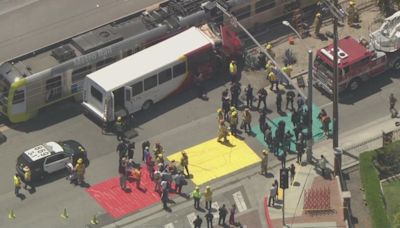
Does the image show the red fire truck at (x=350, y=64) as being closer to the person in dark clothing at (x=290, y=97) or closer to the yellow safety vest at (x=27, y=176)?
the person in dark clothing at (x=290, y=97)

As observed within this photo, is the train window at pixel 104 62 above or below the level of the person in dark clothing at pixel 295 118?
above

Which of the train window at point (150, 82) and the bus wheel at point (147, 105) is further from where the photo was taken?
the bus wheel at point (147, 105)

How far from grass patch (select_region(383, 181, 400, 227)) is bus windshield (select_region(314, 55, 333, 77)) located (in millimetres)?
→ 8680

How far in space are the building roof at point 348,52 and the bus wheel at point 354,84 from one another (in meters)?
1.30

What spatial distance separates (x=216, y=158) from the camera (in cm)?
5250

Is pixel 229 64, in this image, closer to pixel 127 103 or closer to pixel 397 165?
pixel 127 103

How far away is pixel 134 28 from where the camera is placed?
189 ft

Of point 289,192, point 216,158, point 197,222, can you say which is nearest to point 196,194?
point 197,222

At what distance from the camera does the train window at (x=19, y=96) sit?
177 feet

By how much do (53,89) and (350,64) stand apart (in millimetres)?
16300

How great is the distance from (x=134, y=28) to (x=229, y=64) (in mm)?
5873

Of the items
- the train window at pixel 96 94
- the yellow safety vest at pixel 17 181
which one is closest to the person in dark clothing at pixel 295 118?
the train window at pixel 96 94

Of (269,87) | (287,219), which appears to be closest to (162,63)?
(269,87)

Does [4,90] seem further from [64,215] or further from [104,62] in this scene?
[64,215]
